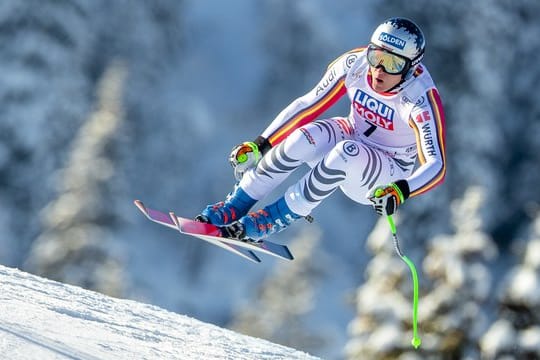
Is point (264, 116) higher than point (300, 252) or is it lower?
higher

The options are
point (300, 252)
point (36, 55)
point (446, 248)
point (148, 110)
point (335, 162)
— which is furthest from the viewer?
point (148, 110)

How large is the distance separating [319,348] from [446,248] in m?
12.8

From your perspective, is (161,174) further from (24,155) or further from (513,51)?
(513,51)

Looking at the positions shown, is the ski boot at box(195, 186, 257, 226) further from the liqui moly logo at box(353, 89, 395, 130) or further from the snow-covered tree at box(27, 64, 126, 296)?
the snow-covered tree at box(27, 64, 126, 296)

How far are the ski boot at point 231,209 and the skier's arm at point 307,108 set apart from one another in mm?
457

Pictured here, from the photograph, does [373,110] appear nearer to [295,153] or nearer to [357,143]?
[357,143]

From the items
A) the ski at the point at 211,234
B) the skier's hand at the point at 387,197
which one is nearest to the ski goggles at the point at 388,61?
the skier's hand at the point at 387,197

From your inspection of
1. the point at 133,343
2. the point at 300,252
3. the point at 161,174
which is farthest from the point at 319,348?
the point at 133,343

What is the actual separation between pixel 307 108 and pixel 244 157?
687 mm

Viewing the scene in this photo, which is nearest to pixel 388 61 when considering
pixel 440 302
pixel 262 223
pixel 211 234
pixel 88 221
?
pixel 262 223

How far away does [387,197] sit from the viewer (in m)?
7.51

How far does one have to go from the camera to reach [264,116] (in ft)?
166

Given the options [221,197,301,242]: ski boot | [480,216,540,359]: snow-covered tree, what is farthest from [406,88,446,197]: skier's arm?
[480,216,540,359]: snow-covered tree

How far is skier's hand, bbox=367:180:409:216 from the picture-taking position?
24.6ft
